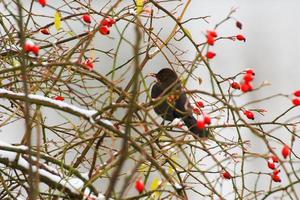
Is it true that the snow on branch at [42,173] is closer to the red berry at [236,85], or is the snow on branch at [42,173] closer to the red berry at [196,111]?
the red berry at [196,111]

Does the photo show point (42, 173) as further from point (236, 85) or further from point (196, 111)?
point (236, 85)

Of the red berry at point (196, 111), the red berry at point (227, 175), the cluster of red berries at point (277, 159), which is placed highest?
the red berry at point (196, 111)

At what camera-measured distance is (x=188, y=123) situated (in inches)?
134

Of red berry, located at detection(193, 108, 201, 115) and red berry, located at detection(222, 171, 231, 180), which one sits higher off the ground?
red berry, located at detection(193, 108, 201, 115)

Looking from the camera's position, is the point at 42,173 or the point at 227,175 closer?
the point at 42,173

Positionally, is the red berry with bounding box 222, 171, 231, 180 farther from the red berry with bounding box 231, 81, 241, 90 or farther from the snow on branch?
the snow on branch

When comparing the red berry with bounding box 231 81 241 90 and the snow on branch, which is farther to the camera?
the red berry with bounding box 231 81 241 90

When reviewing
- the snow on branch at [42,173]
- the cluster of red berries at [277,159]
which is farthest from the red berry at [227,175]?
the snow on branch at [42,173]

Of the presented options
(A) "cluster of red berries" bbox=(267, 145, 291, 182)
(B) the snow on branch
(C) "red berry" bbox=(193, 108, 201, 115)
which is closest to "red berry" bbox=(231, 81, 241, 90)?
(C) "red berry" bbox=(193, 108, 201, 115)

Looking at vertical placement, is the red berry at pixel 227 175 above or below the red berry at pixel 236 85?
below

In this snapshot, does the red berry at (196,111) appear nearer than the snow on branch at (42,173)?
No

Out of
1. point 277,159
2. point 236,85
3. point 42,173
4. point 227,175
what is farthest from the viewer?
point 236,85

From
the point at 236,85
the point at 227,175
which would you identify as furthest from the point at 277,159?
the point at 236,85

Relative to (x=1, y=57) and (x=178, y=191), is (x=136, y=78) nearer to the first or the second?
(x=178, y=191)
